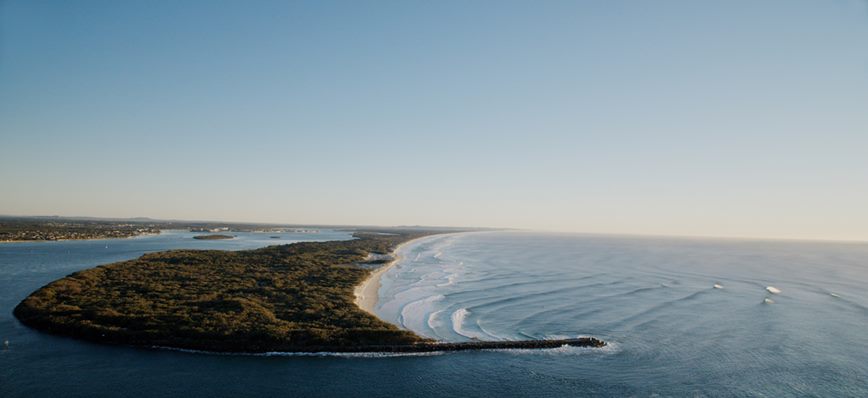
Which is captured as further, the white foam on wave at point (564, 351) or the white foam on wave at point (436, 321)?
the white foam on wave at point (436, 321)

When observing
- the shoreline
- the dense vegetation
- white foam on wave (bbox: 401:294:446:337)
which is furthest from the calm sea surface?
the dense vegetation

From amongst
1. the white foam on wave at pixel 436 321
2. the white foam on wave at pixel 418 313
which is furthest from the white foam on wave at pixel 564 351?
the white foam on wave at pixel 418 313

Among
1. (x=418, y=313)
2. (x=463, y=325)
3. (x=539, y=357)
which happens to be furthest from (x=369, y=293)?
(x=539, y=357)

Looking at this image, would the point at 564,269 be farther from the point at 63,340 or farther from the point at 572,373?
the point at 63,340

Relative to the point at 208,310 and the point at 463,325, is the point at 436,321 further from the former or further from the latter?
the point at 208,310

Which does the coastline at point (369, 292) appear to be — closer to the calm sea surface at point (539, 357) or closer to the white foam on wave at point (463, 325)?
the calm sea surface at point (539, 357)
